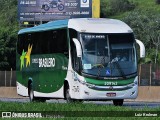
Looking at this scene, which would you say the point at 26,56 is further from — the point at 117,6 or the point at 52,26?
the point at 117,6

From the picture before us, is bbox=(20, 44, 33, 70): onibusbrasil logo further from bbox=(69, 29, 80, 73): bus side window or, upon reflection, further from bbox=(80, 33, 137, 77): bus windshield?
bbox=(80, 33, 137, 77): bus windshield

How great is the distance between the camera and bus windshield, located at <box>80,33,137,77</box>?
27000 millimetres

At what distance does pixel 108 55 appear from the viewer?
89.0ft

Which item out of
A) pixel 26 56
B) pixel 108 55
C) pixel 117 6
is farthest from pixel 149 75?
pixel 117 6

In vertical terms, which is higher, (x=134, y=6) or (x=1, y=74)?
(x=1, y=74)

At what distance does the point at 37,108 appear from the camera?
19.8m

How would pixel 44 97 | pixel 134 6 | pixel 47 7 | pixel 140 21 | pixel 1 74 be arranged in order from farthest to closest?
pixel 134 6 < pixel 140 21 < pixel 47 7 < pixel 1 74 < pixel 44 97

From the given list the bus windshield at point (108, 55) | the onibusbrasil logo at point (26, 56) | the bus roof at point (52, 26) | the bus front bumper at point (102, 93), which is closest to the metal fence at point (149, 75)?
the onibusbrasil logo at point (26, 56)

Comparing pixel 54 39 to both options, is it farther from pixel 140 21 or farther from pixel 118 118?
pixel 140 21

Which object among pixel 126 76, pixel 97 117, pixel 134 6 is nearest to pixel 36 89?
pixel 126 76

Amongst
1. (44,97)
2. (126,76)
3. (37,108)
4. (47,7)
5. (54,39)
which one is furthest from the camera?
→ (47,7)

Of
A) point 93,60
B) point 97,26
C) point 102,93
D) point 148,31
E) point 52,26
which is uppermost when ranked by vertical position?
point 97,26

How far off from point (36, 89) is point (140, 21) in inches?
3663

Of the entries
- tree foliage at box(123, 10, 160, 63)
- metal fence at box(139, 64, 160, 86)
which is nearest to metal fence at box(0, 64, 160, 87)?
metal fence at box(139, 64, 160, 86)
